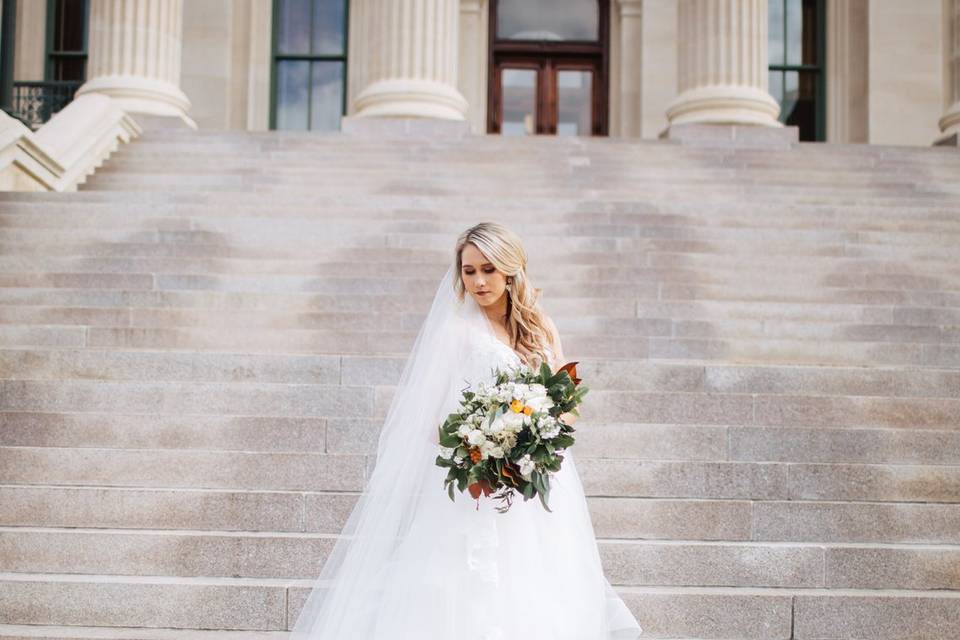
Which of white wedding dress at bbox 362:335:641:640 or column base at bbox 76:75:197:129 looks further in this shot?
column base at bbox 76:75:197:129

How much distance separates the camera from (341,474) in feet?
19.1

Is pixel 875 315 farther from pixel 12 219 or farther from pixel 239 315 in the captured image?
pixel 12 219

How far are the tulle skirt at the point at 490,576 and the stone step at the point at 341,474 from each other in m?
2.01

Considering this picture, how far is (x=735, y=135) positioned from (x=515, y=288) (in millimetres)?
11926

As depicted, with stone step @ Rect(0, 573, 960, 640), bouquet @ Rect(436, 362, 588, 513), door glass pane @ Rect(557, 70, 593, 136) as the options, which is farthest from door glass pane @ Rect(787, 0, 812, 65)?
bouquet @ Rect(436, 362, 588, 513)

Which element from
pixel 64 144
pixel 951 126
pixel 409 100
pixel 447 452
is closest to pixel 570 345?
pixel 447 452

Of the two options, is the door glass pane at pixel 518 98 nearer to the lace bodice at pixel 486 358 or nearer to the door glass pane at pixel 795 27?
the door glass pane at pixel 795 27

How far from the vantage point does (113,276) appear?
848 centimetres

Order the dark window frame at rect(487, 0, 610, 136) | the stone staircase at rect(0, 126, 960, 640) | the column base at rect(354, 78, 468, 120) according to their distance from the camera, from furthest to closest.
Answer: the dark window frame at rect(487, 0, 610, 136)
the column base at rect(354, 78, 468, 120)
the stone staircase at rect(0, 126, 960, 640)

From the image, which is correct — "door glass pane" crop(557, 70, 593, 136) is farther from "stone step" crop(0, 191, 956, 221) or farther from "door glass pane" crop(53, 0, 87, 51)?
"stone step" crop(0, 191, 956, 221)

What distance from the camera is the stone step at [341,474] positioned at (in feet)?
19.1

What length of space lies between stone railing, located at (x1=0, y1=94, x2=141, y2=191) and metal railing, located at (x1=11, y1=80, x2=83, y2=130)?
125 inches

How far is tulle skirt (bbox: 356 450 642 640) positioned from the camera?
3.57 meters

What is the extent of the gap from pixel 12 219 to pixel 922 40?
721 inches
